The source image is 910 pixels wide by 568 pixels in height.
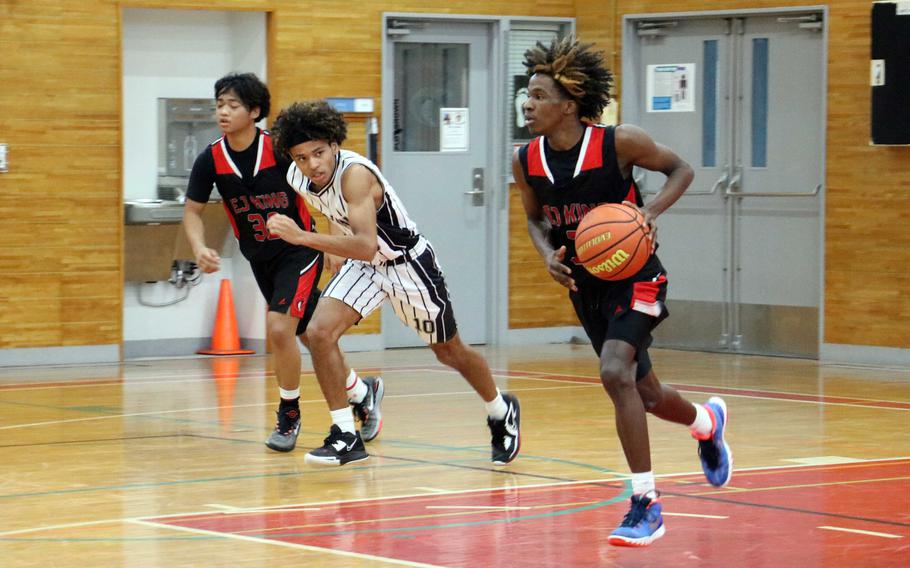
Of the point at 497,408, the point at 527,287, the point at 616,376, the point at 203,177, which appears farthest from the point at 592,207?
the point at 527,287

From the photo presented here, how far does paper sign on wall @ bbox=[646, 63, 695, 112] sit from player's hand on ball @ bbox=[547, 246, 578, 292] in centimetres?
802

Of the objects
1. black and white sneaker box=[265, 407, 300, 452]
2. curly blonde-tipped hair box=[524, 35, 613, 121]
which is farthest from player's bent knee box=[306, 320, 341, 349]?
curly blonde-tipped hair box=[524, 35, 613, 121]

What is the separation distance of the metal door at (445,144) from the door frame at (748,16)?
4.04 ft

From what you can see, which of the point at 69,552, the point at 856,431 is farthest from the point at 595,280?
the point at 856,431

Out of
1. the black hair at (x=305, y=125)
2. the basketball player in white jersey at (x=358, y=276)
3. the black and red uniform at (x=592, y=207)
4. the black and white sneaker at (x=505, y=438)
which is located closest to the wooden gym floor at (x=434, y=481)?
the black and white sneaker at (x=505, y=438)

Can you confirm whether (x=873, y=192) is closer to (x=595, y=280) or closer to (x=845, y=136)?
(x=845, y=136)

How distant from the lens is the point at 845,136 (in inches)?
496

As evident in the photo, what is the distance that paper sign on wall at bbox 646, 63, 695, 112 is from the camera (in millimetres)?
13773

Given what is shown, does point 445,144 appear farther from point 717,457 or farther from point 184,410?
point 717,457

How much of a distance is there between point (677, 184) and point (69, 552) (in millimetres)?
2619

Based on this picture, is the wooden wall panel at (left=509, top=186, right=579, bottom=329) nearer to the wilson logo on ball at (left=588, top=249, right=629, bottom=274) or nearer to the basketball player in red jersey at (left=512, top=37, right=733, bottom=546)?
the basketball player in red jersey at (left=512, top=37, right=733, bottom=546)

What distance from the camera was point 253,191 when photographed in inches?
317

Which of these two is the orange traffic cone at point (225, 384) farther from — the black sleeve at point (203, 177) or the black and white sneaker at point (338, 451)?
the black and white sneaker at point (338, 451)

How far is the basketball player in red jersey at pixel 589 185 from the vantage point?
5918mm
